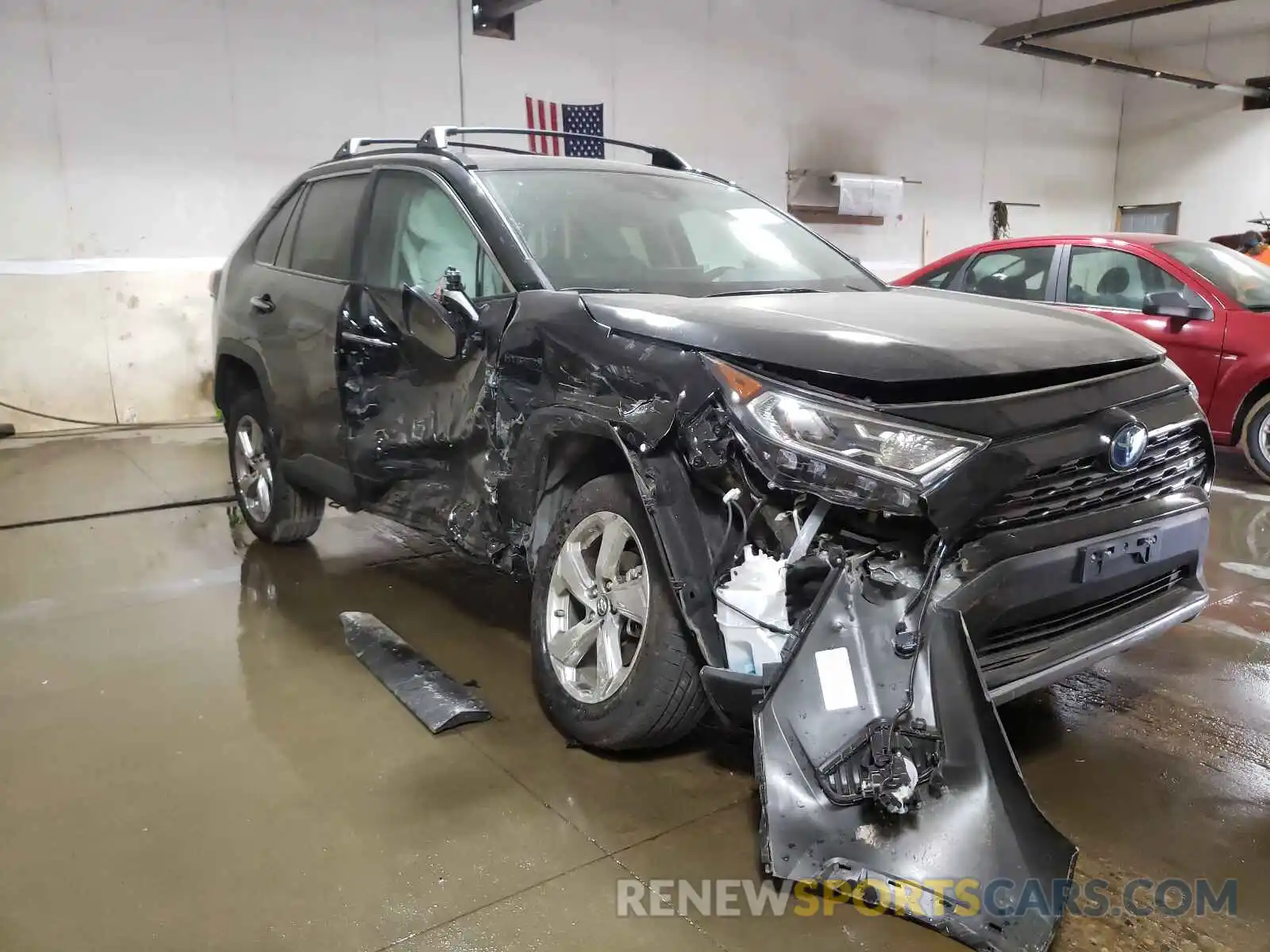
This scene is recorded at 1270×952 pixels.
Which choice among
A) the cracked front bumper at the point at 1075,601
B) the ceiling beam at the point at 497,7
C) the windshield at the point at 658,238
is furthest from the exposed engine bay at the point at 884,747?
the ceiling beam at the point at 497,7

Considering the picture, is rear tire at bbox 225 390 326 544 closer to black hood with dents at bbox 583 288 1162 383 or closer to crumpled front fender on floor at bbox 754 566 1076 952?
black hood with dents at bbox 583 288 1162 383

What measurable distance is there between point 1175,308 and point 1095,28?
6503 millimetres

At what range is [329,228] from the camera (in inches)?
155

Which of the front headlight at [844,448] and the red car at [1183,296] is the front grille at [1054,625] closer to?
the front headlight at [844,448]

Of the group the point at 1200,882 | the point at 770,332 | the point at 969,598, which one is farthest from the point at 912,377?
the point at 1200,882

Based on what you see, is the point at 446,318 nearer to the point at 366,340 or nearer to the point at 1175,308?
the point at 366,340

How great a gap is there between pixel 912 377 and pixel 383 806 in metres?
1.72

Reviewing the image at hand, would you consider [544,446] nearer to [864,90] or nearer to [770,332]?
[770,332]

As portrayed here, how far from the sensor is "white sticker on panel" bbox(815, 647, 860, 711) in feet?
6.64

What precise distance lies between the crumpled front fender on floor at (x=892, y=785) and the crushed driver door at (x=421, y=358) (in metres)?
1.37

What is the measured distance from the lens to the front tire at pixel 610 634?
2.41 metres

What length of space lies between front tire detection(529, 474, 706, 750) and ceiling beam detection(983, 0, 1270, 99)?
8.95 metres

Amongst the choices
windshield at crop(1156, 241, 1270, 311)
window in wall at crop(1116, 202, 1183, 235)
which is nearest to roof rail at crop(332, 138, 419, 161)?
windshield at crop(1156, 241, 1270, 311)

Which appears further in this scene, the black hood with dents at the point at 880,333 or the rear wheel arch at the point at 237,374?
the rear wheel arch at the point at 237,374
